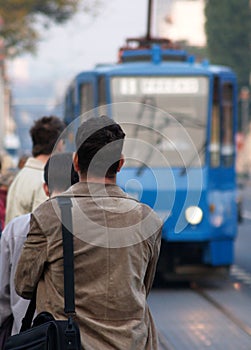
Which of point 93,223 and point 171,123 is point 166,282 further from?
Result: point 93,223

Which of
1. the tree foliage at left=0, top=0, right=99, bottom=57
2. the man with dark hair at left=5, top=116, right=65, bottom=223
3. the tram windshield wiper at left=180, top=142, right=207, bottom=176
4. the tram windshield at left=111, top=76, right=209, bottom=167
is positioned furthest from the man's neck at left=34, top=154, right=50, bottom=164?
the tree foliage at left=0, top=0, right=99, bottom=57

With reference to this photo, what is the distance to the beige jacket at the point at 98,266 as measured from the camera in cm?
430

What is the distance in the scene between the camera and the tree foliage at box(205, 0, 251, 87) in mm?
84750

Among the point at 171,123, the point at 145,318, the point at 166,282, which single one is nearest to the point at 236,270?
the point at 166,282

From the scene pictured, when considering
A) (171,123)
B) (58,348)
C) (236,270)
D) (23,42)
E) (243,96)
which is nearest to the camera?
(58,348)

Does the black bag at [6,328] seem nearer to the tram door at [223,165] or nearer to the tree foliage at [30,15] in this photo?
the tram door at [223,165]

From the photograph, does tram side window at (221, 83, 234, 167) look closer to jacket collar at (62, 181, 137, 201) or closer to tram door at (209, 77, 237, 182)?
tram door at (209, 77, 237, 182)

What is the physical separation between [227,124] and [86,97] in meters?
1.91

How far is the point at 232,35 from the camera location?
279 feet

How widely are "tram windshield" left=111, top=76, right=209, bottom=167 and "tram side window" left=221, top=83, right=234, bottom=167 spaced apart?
28 centimetres

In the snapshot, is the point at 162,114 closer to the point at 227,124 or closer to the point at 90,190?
the point at 227,124

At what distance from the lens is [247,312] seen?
12430 millimetres

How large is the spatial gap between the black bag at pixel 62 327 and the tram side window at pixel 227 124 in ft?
37.1

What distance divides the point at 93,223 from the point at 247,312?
828cm
